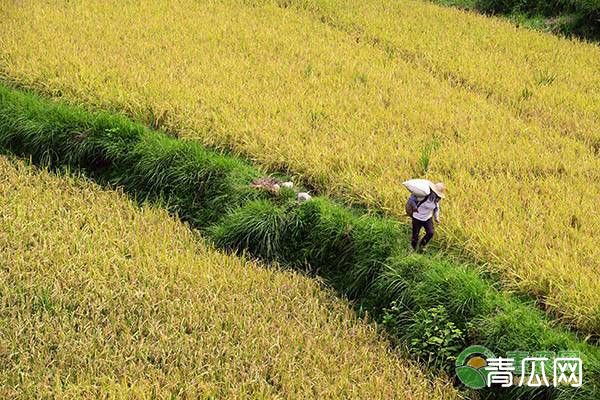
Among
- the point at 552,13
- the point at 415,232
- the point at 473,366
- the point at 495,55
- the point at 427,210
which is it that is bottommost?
the point at 552,13

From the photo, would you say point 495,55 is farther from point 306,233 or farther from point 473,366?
point 473,366

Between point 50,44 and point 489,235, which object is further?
point 50,44

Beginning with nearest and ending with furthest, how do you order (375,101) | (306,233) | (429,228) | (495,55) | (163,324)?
1. (163,324)
2. (429,228)
3. (306,233)
4. (375,101)
5. (495,55)

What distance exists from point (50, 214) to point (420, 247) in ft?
7.99

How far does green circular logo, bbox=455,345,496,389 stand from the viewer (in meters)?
3.10

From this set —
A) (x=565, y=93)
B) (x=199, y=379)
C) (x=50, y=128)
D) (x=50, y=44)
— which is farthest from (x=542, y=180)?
(x=50, y=44)

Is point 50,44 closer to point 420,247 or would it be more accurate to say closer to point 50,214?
point 50,214

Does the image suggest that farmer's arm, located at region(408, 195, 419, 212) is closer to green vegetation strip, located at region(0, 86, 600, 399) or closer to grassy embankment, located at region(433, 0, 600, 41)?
green vegetation strip, located at region(0, 86, 600, 399)

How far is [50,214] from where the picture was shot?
175 inches

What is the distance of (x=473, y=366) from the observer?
3125 mm

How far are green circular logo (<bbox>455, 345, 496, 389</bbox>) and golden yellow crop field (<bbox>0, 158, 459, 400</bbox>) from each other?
9 centimetres

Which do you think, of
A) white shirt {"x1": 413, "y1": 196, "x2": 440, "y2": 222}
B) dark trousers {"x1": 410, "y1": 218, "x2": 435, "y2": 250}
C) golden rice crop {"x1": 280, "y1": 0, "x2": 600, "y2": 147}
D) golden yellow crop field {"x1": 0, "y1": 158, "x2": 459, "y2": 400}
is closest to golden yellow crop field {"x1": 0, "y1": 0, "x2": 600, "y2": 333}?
golden rice crop {"x1": 280, "y1": 0, "x2": 600, "y2": 147}

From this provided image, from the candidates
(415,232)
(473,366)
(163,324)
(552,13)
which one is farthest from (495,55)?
(163,324)

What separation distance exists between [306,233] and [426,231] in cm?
90
